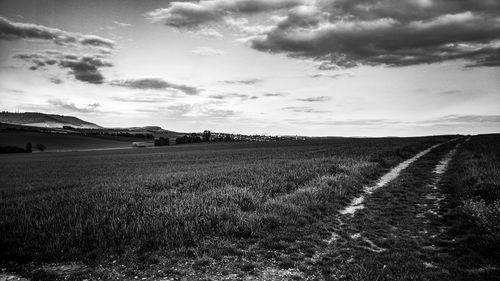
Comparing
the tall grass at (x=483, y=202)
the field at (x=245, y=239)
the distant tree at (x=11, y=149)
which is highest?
the tall grass at (x=483, y=202)

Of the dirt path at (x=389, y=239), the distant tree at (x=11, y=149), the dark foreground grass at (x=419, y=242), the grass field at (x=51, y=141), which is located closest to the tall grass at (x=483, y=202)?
the dark foreground grass at (x=419, y=242)

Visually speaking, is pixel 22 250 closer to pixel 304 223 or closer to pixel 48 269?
pixel 48 269

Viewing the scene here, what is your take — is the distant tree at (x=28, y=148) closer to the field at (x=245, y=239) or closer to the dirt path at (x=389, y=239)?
the field at (x=245, y=239)

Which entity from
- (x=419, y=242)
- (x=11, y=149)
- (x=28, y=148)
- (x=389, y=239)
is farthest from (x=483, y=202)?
(x=11, y=149)

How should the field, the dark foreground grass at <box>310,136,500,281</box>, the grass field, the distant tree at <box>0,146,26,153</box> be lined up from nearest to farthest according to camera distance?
the dark foreground grass at <box>310,136,500,281</box> < the field < the distant tree at <box>0,146,26,153</box> < the grass field

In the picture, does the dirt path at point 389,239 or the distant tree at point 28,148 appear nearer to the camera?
the dirt path at point 389,239

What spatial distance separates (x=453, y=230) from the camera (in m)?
9.84

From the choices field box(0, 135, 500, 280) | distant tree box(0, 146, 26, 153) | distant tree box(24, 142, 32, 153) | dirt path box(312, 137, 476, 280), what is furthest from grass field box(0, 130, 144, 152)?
dirt path box(312, 137, 476, 280)

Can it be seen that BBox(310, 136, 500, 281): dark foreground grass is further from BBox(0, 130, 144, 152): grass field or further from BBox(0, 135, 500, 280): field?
BBox(0, 130, 144, 152): grass field

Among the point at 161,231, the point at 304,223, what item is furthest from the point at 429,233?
the point at 161,231

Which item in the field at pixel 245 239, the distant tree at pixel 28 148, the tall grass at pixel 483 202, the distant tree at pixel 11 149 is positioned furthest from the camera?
the distant tree at pixel 28 148

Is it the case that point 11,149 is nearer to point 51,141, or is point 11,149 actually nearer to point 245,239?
point 51,141

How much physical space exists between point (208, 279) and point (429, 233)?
26.0 ft

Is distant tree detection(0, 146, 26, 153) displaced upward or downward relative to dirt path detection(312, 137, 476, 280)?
downward
